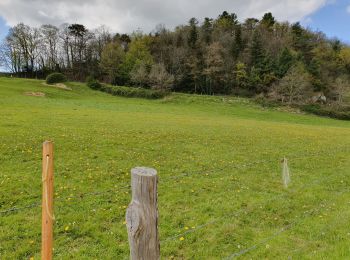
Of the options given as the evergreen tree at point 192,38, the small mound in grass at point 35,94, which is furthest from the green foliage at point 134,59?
the small mound in grass at point 35,94

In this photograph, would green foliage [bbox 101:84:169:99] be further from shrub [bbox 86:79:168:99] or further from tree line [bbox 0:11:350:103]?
tree line [bbox 0:11:350:103]

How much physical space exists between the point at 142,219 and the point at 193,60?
218 ft

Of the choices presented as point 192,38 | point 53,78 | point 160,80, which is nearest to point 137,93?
point 160,80

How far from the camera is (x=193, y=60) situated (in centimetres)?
6675

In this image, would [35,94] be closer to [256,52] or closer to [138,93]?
[138,93]

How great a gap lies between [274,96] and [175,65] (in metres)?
25.2

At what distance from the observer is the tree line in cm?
6084

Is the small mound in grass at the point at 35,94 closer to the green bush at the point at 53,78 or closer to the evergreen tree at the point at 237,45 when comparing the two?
the green bush at the point at 53,78

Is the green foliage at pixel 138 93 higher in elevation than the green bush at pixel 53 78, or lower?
lower

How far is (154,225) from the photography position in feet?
8.46

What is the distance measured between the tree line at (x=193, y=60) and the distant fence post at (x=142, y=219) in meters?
54.1

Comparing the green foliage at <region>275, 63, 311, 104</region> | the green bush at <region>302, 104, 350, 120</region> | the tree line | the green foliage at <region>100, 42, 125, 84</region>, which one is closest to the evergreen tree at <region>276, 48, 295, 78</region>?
the tree line

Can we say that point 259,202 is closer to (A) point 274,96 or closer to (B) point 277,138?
(B) point 277,138

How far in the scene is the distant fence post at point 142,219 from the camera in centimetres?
250
